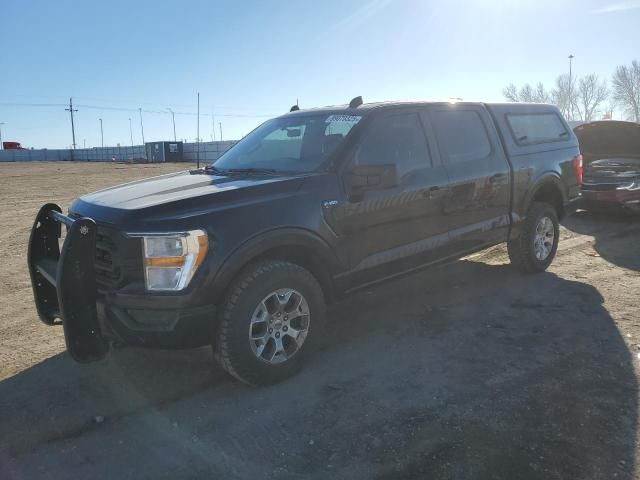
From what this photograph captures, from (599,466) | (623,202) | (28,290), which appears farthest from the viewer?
(623,202)

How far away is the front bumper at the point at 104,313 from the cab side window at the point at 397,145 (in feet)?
5.79

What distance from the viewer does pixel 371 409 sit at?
327 cm

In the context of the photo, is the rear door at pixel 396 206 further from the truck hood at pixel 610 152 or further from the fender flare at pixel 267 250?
the truck hood at pixel 610 152

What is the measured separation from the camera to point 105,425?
3205mm

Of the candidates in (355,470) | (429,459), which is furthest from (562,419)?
(355,470)

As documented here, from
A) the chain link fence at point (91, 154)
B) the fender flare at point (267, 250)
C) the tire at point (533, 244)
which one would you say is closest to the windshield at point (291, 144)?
the fender flare at point (267, 250)

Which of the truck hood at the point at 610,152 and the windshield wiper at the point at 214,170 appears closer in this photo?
the windshield wiper at the point at 214,170

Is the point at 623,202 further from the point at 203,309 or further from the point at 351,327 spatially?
the point at 203,309

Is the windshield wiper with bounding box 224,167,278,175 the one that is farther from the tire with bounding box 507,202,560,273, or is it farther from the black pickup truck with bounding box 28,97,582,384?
the tire with bounding box 507,202,560,273

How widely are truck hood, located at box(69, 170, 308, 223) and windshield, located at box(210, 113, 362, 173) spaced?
12.0 inches

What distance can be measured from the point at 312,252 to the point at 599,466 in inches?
82.6

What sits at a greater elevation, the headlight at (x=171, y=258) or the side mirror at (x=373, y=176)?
the side mirror at (x=373, y=176)

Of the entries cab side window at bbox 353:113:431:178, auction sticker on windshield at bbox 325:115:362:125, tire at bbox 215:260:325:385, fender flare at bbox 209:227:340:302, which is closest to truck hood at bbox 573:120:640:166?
cab side window at bbox 353:113:431:178

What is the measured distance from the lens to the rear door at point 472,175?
4.83 metres
